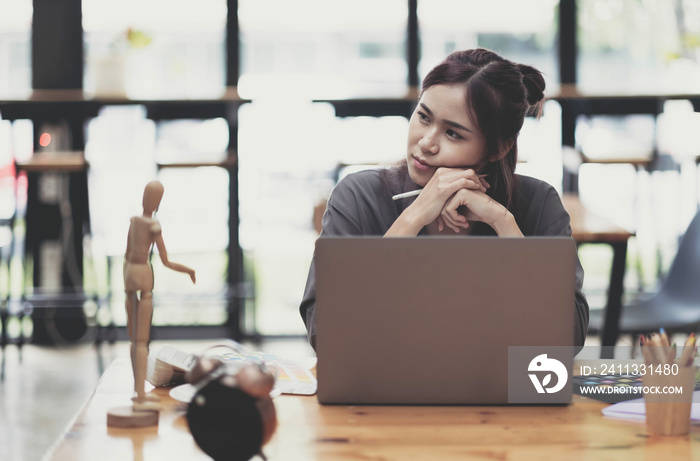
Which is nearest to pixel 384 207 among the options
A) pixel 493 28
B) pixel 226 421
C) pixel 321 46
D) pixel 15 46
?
pixel 226 421

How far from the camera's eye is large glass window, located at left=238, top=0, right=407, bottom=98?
16.3 ft

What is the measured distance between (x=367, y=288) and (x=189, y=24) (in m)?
4.38

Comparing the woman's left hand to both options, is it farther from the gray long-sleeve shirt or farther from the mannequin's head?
the mannequin's head

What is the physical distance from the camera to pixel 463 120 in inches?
63.1

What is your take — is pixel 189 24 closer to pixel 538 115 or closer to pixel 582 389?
pixel 538 115

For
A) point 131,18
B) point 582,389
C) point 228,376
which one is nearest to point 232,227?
point 131,18

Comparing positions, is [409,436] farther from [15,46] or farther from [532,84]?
[15,46]

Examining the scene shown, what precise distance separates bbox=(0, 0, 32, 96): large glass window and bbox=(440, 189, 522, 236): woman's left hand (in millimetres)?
4102

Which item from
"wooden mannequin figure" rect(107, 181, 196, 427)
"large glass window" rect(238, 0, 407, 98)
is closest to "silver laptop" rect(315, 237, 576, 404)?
"wooden mannequin figure" rect(107, 181, 196, 427)

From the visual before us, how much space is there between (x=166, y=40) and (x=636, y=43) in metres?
3.09

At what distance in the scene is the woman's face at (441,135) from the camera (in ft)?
5.23

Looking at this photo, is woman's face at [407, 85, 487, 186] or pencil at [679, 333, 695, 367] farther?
woman's face at [407, 85, 487, 186]

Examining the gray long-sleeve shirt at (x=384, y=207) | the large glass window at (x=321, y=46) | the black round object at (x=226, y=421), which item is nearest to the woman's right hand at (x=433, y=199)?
the gray long-sleeve shirt at (x=384, y=207)

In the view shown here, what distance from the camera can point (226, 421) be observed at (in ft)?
2.41
